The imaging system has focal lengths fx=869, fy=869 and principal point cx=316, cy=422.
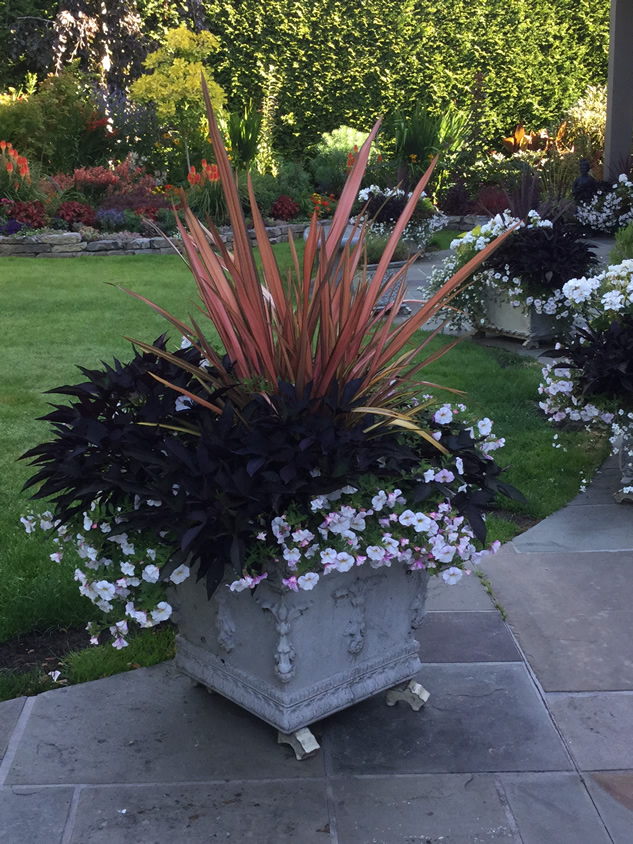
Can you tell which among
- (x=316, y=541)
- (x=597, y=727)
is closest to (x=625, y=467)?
(x=597, y=727)

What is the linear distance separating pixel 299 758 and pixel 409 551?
2.01ft

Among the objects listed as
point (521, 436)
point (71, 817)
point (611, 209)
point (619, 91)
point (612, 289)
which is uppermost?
point (619, 91)

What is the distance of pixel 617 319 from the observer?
393 cm

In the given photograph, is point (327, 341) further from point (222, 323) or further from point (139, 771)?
point (139, 771)

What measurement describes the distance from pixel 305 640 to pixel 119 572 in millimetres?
501

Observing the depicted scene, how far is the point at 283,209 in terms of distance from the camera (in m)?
11.9

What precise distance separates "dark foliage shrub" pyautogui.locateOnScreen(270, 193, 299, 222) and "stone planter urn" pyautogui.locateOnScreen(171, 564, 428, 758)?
33.1 ft

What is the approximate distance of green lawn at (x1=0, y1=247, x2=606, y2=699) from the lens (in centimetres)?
298

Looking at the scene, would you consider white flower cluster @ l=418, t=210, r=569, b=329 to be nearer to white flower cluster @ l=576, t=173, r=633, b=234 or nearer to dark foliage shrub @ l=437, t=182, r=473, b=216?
white flower cluster @ l=576, t=173, r=633, b=234

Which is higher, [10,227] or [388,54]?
[388,54]

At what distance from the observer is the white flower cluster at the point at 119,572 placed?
6.80 feet

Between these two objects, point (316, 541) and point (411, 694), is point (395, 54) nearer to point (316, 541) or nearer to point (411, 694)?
point (411, 694)

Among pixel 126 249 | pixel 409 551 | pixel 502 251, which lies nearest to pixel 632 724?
pixel 409 551

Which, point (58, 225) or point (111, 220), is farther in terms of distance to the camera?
point (111, 220)
